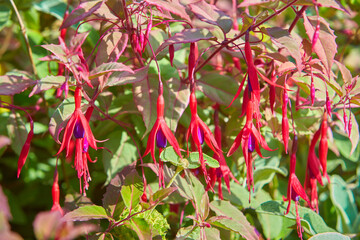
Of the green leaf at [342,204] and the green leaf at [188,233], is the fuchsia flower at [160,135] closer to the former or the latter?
the green leaf at [188,233]

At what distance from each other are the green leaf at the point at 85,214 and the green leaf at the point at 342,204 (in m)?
0.54

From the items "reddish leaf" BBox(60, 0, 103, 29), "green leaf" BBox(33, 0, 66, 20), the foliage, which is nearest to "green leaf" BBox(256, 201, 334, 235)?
the foliage

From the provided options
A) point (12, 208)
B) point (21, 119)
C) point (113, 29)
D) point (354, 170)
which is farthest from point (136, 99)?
point (354, 170)

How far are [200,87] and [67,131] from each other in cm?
27

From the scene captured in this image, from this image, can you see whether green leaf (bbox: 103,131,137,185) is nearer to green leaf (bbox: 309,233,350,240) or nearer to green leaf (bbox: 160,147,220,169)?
green leaf (bbox: 160,147,220,169)

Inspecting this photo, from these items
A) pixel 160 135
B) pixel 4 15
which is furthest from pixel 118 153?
pixel 4 15

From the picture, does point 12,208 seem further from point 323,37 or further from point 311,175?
point 323,37

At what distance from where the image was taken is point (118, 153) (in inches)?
31.1

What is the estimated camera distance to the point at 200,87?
0.74 metres

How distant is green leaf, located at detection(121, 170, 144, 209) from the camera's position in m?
0.61

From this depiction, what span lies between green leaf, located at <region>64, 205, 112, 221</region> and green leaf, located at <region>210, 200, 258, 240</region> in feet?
0.54

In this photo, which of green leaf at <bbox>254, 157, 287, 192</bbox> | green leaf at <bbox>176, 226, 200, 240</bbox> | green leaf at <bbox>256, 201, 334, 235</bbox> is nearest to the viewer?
green leaf at <bbox>176, 226, 200, 240</bbox>

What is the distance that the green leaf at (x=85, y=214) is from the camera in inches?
22.0

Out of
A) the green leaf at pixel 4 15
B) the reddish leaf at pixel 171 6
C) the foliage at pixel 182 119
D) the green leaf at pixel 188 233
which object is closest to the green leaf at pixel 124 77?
the foliage at pixel 182 119
